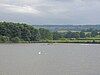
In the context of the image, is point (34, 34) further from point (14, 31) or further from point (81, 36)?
point (81, 36)

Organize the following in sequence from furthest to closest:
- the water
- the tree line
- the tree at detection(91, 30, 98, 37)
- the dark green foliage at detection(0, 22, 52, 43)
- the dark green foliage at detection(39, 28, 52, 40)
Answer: the tree at detection(91, 30, 98, 37) → the dark green foliage at detection(39, 28, 52, 40) → the dark green foliage at detection(0, 22, 52, 43) → the tree line → the water

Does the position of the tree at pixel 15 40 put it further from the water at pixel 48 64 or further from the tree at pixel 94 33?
the tree at pixel 94 33

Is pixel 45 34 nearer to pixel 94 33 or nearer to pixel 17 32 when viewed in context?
pixel 17 32

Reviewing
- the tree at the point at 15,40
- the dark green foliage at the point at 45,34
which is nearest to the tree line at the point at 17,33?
the tree at the point at 15,40

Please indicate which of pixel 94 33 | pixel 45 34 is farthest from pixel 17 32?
pixel 94 33

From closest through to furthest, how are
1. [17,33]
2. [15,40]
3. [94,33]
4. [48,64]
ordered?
[48,64] < [15,40] < [17,33] < [94,33]

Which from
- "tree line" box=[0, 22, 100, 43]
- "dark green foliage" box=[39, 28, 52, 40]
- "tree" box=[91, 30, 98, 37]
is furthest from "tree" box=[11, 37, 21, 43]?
"tree" box=[91, 30, 98, 37]

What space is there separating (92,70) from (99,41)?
88635 mm

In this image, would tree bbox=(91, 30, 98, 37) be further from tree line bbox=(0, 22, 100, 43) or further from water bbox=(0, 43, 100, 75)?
water bbox=(0, 43, 100, 75)

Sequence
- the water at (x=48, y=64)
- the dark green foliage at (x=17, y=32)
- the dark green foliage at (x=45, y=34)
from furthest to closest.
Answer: the dark green foliage at (x=45, y=34) < the dark green foliage at (x=17, y=32) < the water at (x=48, y=64)

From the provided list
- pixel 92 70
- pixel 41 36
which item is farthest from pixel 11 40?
pixel 92 70

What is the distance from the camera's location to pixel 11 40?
123500 mm

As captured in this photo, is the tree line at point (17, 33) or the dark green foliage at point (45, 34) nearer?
the tree line at point (17, 33)

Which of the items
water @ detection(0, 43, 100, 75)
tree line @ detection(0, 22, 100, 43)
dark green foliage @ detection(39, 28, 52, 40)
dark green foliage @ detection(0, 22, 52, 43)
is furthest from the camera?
dark green foliage @ detection(39, 28, 52, 40)
